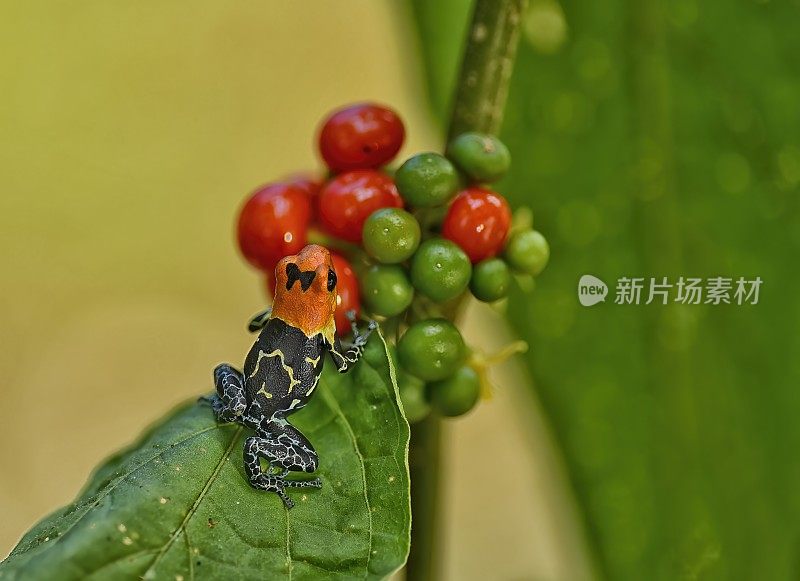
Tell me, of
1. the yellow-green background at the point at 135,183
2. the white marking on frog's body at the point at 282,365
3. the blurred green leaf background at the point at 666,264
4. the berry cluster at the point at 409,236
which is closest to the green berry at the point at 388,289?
the berry cluster at the point at 409,236

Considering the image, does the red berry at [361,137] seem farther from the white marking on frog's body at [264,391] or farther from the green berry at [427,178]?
the white marking on frog's body at [264,391]

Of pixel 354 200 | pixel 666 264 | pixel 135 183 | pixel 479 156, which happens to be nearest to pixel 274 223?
pixel 354 200

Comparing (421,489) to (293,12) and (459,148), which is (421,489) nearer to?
(459,148)

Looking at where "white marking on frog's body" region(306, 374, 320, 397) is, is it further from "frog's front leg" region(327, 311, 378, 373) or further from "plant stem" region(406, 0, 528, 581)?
"plant stem" region(406, 0, 528, 581)

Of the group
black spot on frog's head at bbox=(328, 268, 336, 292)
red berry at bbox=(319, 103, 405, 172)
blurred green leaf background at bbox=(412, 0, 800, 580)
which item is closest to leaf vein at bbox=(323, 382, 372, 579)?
black spot on frog's head at bbox=(328, 268, 336, 292)

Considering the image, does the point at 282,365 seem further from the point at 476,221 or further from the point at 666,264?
the point at 666,264
